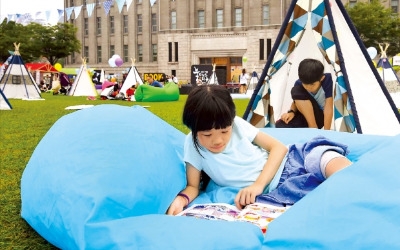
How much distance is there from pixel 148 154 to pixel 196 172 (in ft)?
0.96

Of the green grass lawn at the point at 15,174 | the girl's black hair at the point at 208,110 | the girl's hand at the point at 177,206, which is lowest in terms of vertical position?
the green grass lawn at the point at 15,174

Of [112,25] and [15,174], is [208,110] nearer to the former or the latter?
[15,174]

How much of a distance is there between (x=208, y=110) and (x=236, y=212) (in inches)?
21.1

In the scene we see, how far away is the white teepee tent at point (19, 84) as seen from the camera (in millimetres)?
17594

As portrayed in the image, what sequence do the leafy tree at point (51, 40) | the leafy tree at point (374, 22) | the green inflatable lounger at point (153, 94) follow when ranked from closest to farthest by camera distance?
the green inflatable lounger at point (153, 94) → the leafy tree at point (374, 22) → the leafy tree at point (51, 40)

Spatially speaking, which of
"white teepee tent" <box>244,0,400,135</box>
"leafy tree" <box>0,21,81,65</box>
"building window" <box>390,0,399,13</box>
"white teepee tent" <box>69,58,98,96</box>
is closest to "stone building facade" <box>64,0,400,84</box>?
"building window" <box>390,0,399,13</box>

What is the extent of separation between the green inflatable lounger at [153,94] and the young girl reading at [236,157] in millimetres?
13784

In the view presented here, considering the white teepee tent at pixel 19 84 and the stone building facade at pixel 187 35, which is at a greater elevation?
the stone building facade at pixel 187 35

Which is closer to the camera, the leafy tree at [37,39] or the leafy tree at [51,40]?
the leafy tree at [37,39]

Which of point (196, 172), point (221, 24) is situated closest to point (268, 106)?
point (196, 172)

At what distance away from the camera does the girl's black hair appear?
2.24 meters

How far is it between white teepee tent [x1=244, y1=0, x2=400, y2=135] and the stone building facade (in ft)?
99.2

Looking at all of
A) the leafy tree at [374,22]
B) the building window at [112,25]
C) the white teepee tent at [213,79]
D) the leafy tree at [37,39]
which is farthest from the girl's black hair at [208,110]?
the building window at [112,25]

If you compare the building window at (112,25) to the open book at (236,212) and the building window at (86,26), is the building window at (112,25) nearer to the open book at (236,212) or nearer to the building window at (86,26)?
the building window at (86,26)
